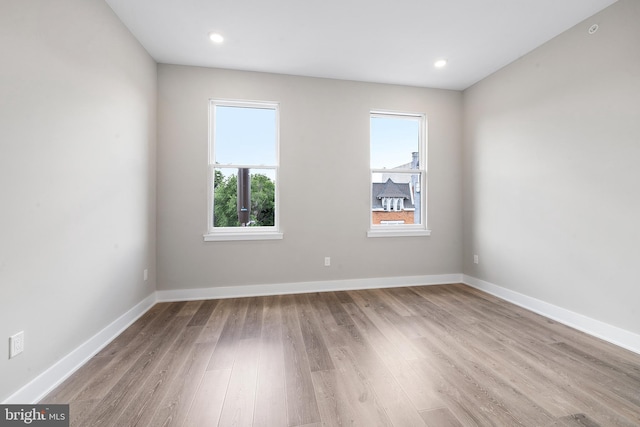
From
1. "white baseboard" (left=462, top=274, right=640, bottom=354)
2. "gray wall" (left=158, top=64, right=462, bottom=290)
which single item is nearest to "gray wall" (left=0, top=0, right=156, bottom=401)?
"gray wall" (left=158, top=64, right=462, bottom=290)

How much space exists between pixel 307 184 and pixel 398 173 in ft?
4.46

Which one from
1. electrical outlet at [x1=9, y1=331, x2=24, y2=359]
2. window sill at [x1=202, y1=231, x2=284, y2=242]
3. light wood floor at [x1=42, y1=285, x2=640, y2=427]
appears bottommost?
light wood floor at [x1=42, y1=285, x2=640, y2=427]

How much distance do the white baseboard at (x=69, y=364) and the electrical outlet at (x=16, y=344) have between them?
207 mm

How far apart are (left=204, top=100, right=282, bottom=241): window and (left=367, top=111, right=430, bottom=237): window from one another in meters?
1.39

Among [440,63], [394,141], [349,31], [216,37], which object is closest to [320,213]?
[394,141]

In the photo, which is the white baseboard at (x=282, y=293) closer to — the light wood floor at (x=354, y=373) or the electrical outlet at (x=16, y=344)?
the light wood floor at (x=354, y=373)

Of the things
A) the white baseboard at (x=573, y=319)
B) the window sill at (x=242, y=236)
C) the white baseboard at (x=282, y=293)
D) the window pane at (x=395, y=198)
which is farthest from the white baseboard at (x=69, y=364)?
the white baseboard at (x=573, y=319)

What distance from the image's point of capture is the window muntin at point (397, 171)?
3.61m

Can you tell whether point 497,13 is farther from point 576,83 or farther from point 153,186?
point 153,186

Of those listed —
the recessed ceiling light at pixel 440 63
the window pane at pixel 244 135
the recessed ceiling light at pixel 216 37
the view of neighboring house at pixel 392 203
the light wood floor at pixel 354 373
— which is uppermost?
the recessed ceiling light at pixel 440 63

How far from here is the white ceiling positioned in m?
2.15

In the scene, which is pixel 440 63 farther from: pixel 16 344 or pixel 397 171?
pixel 16 344

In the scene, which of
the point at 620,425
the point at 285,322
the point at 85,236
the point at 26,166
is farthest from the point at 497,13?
the point at 85,236

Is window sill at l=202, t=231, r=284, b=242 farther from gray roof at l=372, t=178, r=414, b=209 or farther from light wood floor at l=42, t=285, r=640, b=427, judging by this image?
gray roof at l=372, t=178, r=414, b=209
